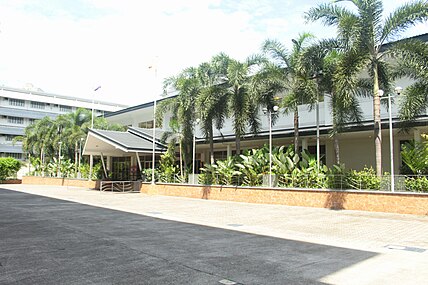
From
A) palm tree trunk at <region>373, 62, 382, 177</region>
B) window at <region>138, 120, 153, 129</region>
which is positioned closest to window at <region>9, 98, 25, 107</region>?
window at <region>138, 120, 153, 129</region>

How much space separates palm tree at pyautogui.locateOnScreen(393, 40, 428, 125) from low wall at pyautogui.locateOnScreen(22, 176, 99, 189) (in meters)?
27.1

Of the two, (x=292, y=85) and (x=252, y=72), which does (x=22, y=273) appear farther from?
(x=252, y=72)

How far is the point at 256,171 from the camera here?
21391 millimetres

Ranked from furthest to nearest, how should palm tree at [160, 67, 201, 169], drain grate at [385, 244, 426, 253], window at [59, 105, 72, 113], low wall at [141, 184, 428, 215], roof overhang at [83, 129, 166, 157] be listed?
window at [59, 105, 72, 113] → roof overhang at [83, 129, 166, 157] → palm tree at [160, 67, 201, 169] → low wall at [141, 184, 428, 215] → drain grate at [385, 244, 426, 253]

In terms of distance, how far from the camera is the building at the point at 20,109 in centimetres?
6862

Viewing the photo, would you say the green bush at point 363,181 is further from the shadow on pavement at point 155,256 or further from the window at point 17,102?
the window at point 17,102

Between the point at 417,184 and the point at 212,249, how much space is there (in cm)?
1048

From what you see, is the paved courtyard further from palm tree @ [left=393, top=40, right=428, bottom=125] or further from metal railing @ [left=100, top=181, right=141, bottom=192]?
metal railing @ [left=100, top=181, right=141, bottom=192]

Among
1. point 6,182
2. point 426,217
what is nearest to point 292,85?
point 426,217

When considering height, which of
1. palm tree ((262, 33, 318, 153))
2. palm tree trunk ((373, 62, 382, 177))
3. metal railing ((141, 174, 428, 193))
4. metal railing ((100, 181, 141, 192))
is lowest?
metal railing ((100, 181, 141, 192))

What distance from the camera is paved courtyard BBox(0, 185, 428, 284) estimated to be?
6176 mm

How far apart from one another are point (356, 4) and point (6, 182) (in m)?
46.0

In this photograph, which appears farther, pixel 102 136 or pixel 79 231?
pixel 102 136

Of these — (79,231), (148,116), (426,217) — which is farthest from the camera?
(148,116)
